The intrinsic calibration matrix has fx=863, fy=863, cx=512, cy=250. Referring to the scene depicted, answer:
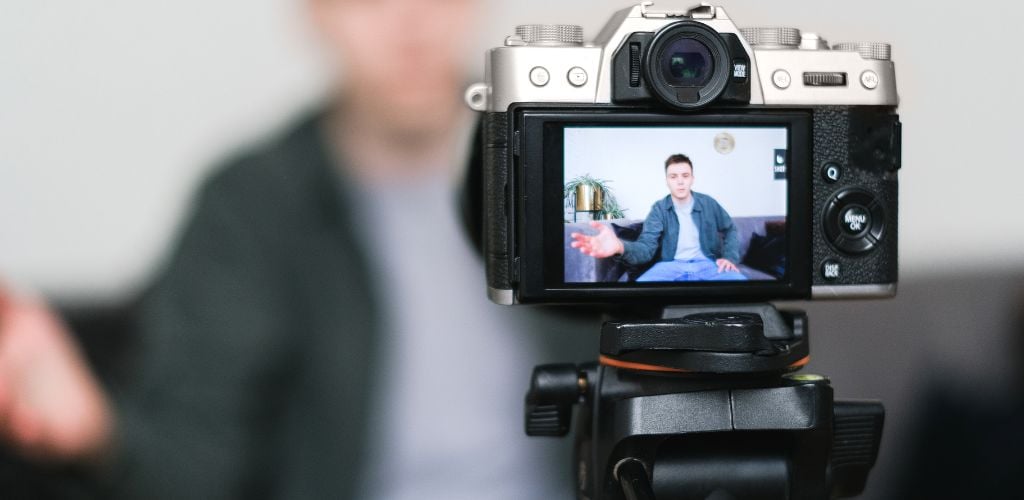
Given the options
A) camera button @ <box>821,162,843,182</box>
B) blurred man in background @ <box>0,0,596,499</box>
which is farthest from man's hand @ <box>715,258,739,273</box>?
blurred man in background @ <box>0,0,596,499</box>

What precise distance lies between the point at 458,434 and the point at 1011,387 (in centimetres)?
79

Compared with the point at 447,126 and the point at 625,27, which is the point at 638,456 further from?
the point at 447,126

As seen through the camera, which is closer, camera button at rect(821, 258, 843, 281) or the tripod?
the tripod

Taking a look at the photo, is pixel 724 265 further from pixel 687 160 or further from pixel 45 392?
pixel 45 392

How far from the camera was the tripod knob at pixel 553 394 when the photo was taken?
29.0 inches

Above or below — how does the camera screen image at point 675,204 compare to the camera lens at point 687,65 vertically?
below

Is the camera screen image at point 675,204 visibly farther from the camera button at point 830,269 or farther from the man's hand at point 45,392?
the man's hand at point 45,392

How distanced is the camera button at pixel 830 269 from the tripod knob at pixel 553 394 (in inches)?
8.8

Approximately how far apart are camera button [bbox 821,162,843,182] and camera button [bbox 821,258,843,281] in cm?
7

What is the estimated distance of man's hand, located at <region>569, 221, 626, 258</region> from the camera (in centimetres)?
69

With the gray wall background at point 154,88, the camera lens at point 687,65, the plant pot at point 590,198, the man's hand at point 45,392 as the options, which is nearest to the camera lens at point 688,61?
the camera lens at point 687,65

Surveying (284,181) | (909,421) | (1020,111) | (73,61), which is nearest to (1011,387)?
(909,421)

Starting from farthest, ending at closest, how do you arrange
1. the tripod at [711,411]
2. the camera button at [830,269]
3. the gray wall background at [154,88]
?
1. the gray wall background at [154,88]
2. the camera button at [830,269]
3. the tripod at [711,411]

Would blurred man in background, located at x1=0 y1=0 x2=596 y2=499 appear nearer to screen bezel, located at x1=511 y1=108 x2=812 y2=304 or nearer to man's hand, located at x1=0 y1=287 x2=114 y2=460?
man's hand, located at x1=0 y1=287 x2=114 y2=460
